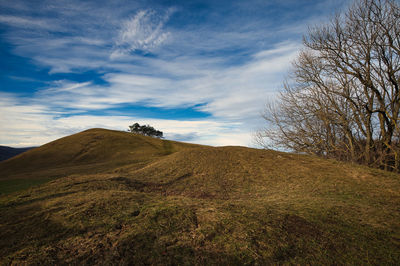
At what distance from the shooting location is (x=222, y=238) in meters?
4.32

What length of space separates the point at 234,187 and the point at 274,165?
12.5 ft

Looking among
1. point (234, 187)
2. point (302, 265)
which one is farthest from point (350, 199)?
point (302, 265)

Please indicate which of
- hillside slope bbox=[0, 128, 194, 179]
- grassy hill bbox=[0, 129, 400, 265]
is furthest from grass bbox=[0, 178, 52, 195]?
hillside slope bbox=[0, 128, 194, 179]

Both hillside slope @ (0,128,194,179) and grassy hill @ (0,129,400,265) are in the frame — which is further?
hillside slope @ (0,128,194,179)

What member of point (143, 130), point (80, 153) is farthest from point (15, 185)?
point (143, 130)

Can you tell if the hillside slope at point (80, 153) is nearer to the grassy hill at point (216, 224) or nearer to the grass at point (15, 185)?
the grass at point (15, 185)

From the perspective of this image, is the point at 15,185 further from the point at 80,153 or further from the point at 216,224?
the point at 80,153

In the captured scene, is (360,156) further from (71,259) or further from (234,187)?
(71,259)

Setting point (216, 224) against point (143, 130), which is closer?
point (216, 224)

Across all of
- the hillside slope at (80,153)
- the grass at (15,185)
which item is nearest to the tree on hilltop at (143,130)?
the hillside slope at (80,153)

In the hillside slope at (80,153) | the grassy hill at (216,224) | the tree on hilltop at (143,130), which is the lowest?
the grassy hill at (216,224)

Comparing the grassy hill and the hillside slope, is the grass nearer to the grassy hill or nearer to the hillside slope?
the grassy hill

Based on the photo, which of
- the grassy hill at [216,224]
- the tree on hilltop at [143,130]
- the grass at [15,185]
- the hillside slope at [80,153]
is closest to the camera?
the grassy hill at [216,224]

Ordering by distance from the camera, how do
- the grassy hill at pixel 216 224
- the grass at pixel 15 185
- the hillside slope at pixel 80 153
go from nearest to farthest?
the grassy hill at pixel 216 224 → the grass at pixel 15 185 → the hillside slope at pixel 80 153
